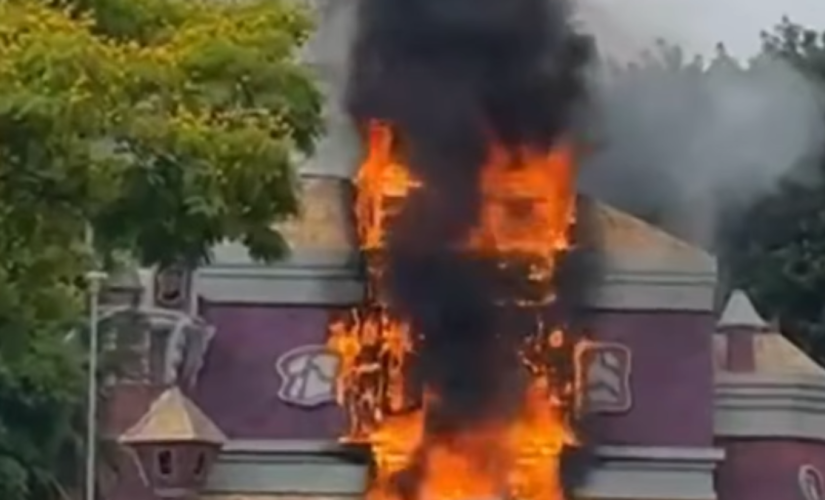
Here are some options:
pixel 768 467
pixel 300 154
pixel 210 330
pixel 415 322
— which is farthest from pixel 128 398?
pixel 300 154

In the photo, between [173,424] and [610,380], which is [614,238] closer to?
[610,380]

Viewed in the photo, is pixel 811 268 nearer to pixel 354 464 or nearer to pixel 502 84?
pixel 354 464

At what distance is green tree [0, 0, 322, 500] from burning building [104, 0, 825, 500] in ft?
10.0

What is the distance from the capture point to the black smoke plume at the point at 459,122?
29.8 m

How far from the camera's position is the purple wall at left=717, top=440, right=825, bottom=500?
4238 cm

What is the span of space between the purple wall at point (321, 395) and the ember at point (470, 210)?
30.2 ft

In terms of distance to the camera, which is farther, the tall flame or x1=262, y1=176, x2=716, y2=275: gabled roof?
x1=262, y1=176, x2=716, y2=275: gabled roof

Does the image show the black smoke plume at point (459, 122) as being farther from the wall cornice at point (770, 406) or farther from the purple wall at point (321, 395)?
the wall cornice at point (770, 406)

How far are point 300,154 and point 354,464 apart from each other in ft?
57.7

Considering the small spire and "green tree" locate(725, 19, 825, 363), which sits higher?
"green tree" locate(725, 19, 825, 363)

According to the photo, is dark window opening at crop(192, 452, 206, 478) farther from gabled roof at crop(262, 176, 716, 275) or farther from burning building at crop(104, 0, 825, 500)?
gabled roof at crop(262, 176, 716, 275)

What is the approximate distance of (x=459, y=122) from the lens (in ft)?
98.1

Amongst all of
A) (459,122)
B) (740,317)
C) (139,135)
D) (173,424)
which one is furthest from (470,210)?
(740,317)

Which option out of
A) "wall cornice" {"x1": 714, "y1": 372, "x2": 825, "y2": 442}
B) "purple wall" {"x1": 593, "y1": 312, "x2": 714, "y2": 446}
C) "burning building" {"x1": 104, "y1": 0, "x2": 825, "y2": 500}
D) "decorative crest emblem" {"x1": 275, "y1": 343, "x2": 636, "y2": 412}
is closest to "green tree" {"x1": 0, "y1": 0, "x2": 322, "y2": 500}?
"burning building" {"x1": 104, "y1": 0, "x2": 825, "y2": 500}
